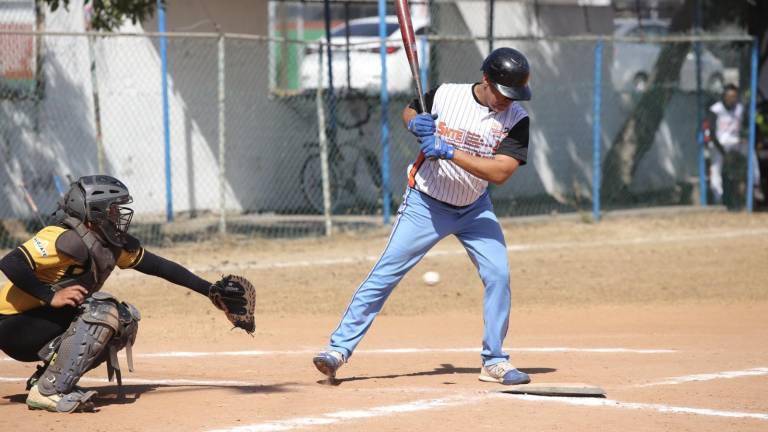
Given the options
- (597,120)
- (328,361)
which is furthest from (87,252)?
(597,120)

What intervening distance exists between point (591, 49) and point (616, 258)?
7274 mm

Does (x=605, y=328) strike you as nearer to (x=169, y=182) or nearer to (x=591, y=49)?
(x=169, y=182)

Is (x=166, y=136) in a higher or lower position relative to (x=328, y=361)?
higher

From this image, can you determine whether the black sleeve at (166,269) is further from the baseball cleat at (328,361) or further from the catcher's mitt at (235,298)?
the baseball cleat at (328,361)

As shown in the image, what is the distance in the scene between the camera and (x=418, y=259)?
22.6ft

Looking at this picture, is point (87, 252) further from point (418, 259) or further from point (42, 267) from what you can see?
point (418, 259)

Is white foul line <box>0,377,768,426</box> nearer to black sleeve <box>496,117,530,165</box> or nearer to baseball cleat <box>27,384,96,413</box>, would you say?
baseball cleat <box>27,384,96,413</box>

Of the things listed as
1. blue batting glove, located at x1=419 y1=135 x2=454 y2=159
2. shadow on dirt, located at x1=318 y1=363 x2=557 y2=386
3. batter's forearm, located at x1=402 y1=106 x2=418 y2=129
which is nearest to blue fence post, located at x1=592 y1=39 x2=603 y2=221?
shadow on dirt, located at x1=318 y1=363 x2=557 y2=386

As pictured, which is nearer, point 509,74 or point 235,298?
point 235,298

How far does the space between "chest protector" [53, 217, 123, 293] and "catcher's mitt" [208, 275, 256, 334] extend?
0.59 metres

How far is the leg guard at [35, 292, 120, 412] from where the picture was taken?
586 cm

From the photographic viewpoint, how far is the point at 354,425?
18.2ft

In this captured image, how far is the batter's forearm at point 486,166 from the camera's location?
6.49 m

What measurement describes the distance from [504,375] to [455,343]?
1875mm
